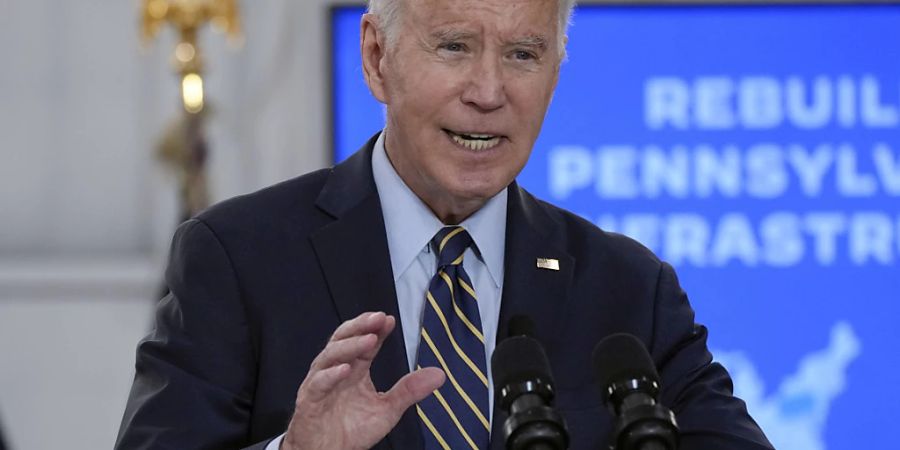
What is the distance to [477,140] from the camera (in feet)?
Result: 6.85

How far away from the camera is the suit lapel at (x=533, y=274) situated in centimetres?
216

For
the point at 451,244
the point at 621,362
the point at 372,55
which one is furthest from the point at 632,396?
the point at 372,55

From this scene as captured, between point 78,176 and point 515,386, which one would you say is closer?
point 515,386

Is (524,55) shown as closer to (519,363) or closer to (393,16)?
(393,16)

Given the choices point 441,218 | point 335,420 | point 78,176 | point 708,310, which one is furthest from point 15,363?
point 335,420

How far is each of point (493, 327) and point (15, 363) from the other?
3.70 meters

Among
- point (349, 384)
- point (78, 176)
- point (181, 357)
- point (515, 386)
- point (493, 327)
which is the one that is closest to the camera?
point (515, 386)

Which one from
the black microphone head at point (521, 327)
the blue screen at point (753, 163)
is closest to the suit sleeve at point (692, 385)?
the black microphone head at point (521, 327)

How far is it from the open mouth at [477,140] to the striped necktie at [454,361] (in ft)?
0.56

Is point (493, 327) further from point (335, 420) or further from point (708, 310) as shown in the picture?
point (708, 310)

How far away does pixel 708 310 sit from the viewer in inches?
169

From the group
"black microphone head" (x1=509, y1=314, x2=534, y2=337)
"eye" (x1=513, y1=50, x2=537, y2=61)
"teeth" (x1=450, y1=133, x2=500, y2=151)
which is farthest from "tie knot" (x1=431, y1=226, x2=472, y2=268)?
"black microphone head" (x1=509, y1=314, x2=534, y2=337)

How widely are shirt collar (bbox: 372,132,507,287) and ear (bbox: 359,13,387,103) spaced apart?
0.37 ft

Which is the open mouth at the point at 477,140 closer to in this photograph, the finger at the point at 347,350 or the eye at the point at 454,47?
the eye at the point at 454,47
